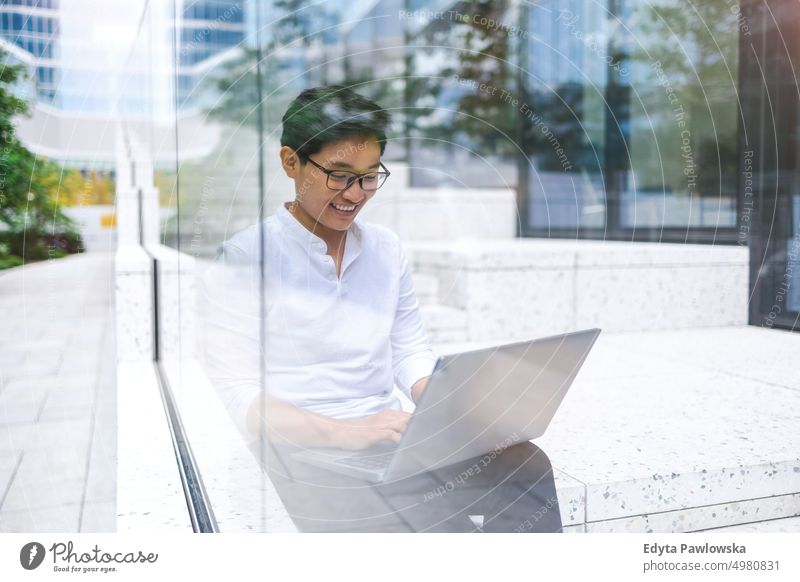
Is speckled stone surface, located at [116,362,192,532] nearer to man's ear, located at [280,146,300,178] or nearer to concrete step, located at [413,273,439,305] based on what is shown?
man's ear, located at [280,146,300,178]

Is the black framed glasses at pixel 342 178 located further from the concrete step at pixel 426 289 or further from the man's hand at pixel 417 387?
the concrete step at pixel 426 289

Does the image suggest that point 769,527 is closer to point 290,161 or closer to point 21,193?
point 290,161

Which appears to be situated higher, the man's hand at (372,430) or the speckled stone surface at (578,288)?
the speckled stone surface at (578,288)

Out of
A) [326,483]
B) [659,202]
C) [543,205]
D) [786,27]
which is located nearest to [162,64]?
[326,483]

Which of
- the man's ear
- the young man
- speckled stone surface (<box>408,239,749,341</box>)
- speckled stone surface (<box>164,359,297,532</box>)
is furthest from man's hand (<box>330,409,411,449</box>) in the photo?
speckled stone surface (<box>408,239,749,341</box>)

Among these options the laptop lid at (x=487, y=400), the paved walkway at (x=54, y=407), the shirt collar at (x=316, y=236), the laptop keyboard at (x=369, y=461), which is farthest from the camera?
the paved walkway at (x=54, y=407)

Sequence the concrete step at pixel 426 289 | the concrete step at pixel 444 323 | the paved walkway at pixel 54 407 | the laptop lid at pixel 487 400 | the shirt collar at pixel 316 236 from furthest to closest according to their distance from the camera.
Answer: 1. the concrete step at pixel 426 289
2. the concrete step at pixel 444 323
3. the paved walkway at pixel 54 407
4. the shirt collar at pixel 316 236
5. the laptop lid at pixel 487 400

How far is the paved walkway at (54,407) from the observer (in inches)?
43.4

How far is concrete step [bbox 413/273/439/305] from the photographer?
195 centimetres

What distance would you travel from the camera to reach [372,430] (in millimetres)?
843

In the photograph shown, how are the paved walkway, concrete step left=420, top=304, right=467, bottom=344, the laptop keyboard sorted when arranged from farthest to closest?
concrete step left=420, top=304, right=467, bottom=344, the paved walkway, the laptop keyboard

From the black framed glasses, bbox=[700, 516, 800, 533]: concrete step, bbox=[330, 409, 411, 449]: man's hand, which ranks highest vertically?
the black framed glasses

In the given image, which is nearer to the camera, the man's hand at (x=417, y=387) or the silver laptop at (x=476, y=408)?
the silver laptop at (x=476, y=408)

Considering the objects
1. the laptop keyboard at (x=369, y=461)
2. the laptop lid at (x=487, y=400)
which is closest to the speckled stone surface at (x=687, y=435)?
the laptop lid at (x=487, y=400)
